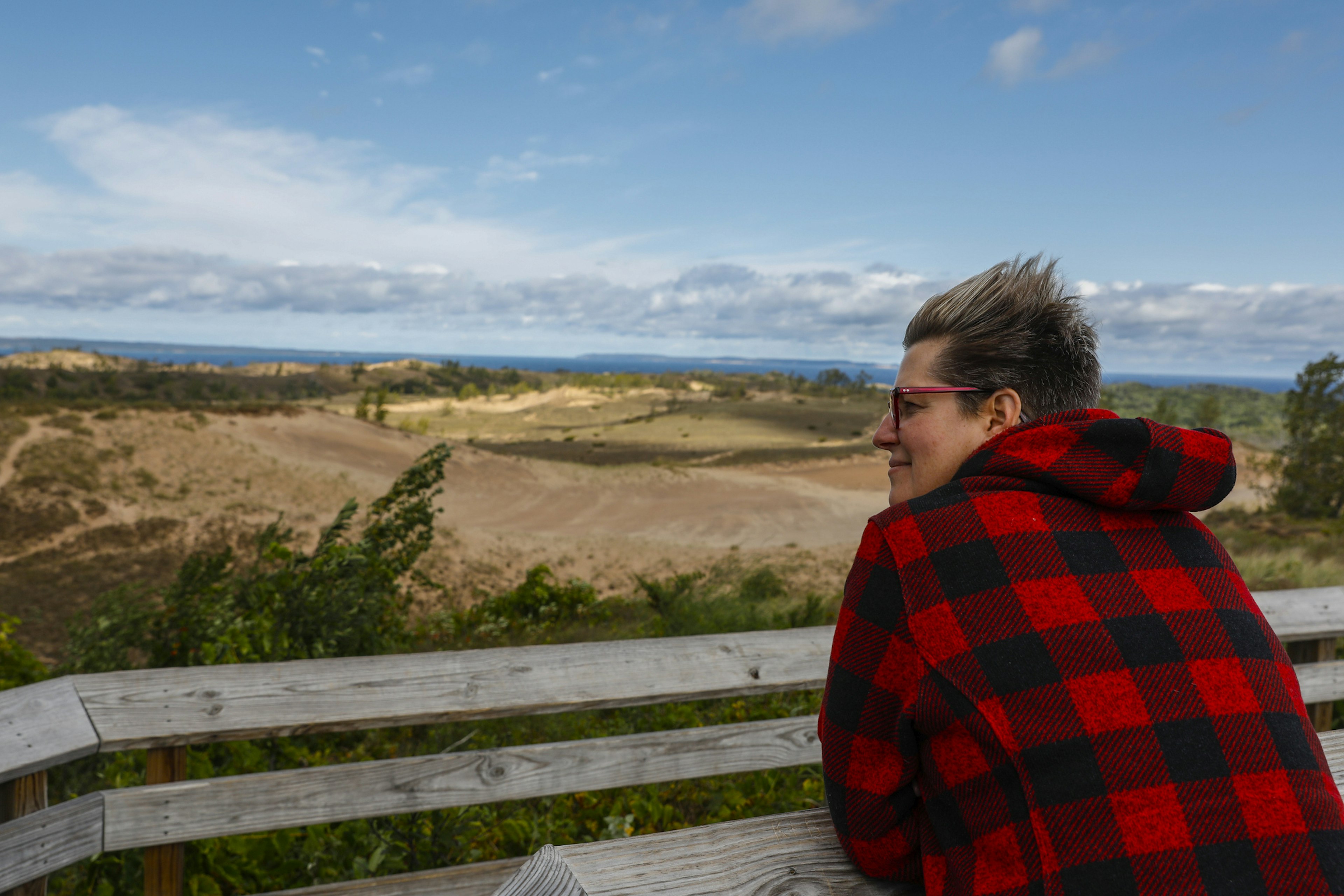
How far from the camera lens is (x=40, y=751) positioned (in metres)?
1.54

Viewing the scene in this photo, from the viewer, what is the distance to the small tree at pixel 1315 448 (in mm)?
15430

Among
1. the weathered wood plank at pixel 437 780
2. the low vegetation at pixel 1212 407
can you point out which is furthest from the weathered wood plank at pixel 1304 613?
the low vegetation at pixel 1212 407

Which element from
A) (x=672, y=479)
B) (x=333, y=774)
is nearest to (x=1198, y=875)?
(x=333, y=774)

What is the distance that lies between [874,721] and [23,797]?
1662 mm

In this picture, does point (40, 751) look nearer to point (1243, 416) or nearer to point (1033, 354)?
point (1033, 354)

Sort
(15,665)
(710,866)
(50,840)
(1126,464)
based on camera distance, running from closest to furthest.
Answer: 1. (1126,464)
2. (710,866)
3. (50,840)
4. (15,665)

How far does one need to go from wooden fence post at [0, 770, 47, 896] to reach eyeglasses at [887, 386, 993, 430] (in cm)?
179

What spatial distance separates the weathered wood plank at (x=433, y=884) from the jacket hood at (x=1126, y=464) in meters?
1.52

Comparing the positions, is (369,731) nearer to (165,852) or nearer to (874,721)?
(165,852)

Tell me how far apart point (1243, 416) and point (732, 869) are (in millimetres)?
65253

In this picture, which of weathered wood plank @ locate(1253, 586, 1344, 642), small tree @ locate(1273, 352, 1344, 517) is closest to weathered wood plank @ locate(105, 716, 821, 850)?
weathered wood plank @ locate(1253, 586, 1344, 642)

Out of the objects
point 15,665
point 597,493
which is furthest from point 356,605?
point 597,493

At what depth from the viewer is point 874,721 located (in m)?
1.24

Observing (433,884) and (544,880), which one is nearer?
(544,880)
